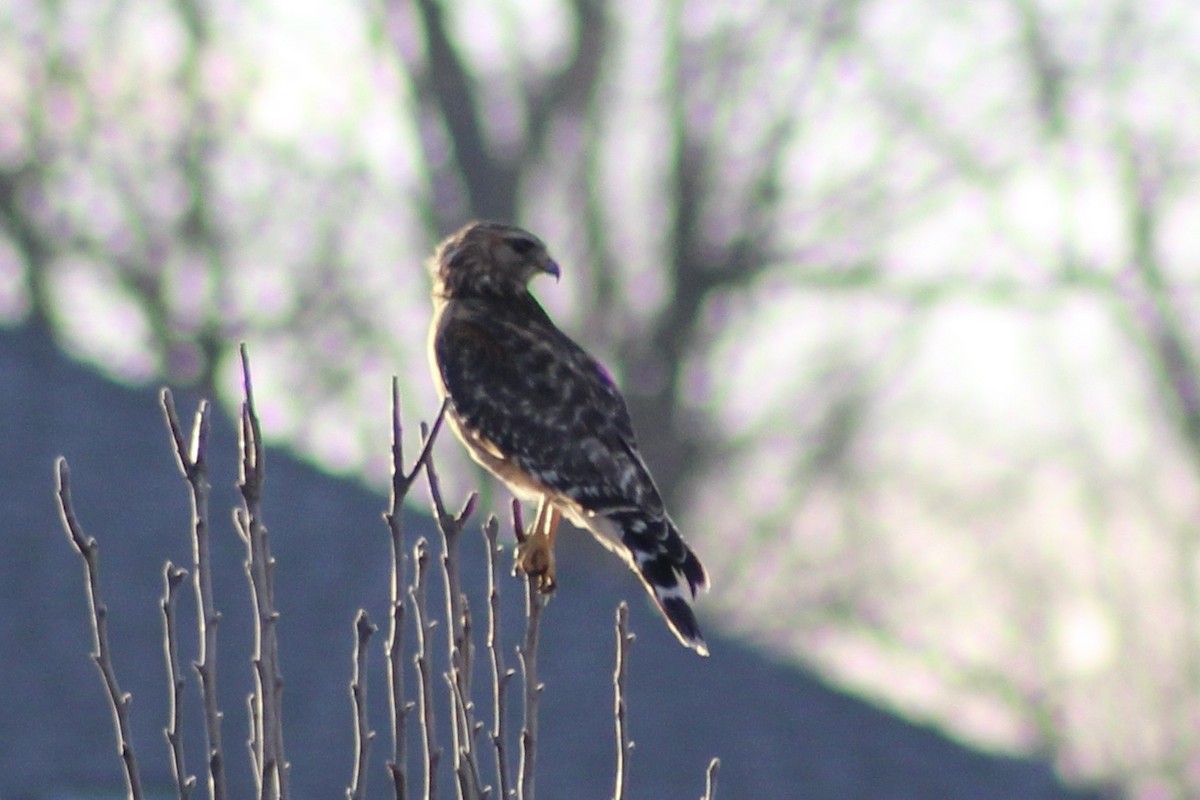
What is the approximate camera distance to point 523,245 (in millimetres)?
8031

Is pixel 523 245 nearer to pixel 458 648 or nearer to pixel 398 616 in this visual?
pixel 458 648

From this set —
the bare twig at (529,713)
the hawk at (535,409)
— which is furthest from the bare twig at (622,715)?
the hawk at (535,409)

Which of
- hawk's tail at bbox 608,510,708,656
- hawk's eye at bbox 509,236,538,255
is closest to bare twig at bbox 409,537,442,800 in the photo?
hawk's tail at bbox 608,510,708,656

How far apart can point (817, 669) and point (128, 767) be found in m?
14.8

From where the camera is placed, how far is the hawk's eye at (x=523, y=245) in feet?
26.3

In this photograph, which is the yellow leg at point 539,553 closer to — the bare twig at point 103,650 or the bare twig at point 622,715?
the bare twig at point 622,715

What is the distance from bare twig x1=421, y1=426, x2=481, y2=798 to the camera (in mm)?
3787

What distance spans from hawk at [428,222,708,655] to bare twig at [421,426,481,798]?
1.85 meters

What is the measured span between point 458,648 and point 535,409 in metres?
3.34

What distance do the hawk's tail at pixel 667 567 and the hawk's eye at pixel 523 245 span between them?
6.13 feet

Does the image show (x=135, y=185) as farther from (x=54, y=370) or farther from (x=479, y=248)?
(x=479, y=248)

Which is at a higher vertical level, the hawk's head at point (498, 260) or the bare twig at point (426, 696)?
the hawk's head at point (498, 260)

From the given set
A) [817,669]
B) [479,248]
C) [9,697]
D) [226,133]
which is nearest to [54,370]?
[9,697]

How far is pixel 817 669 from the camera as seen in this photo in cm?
1806
